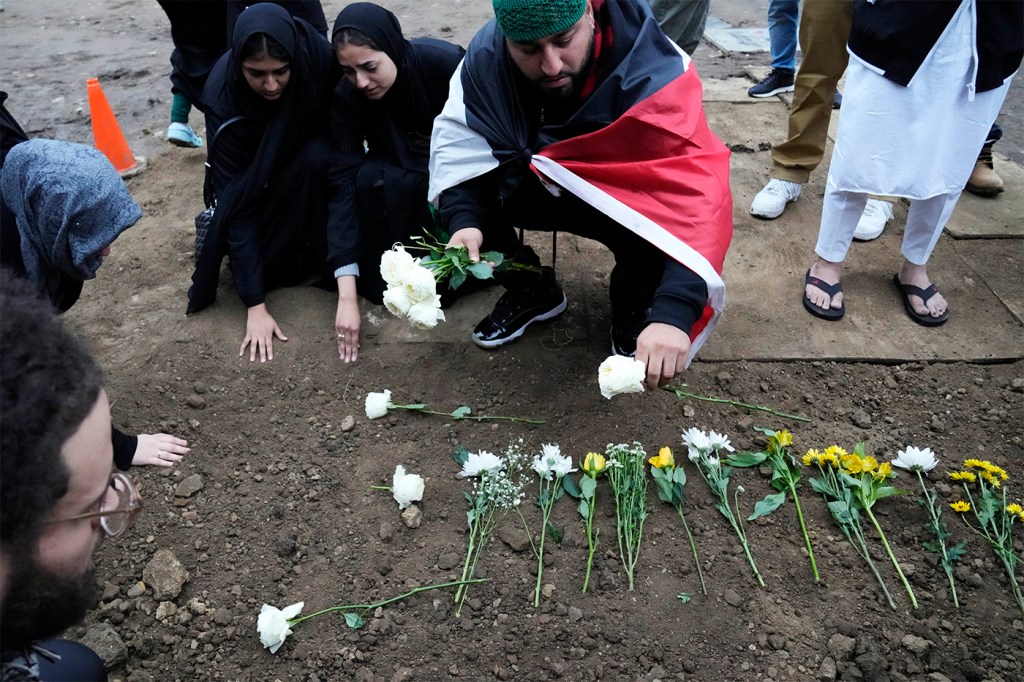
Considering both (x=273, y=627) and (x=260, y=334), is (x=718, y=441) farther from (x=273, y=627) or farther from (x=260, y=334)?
(x=260, y=334)

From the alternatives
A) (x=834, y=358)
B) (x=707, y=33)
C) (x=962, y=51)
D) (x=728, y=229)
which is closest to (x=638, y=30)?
(x=728, y=229)

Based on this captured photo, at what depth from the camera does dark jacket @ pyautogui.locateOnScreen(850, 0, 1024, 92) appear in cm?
259

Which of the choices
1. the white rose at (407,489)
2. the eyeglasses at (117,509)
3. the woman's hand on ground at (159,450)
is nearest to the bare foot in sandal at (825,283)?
the white rose at (407,489)

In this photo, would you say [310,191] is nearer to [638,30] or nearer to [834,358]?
[638,30]

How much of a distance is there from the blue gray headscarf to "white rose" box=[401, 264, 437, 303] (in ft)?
2.79

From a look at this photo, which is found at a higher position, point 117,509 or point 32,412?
point 32,412

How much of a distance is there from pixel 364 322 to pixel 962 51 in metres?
2.32

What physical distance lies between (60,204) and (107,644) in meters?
1.18

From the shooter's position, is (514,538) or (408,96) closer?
(514,538)

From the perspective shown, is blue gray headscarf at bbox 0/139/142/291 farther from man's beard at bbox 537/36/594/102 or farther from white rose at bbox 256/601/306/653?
man's beard at bbox 537/36/594/102

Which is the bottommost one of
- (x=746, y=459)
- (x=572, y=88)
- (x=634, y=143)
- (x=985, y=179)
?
(x=985, y=179)

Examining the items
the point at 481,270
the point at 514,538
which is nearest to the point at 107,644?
the point at 514,538

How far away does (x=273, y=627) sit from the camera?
6.72 feet

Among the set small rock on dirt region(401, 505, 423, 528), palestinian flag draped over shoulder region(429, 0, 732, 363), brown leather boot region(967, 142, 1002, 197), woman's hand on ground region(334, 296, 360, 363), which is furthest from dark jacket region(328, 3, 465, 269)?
brown leather boot region(967, 142, 1002, 197)
